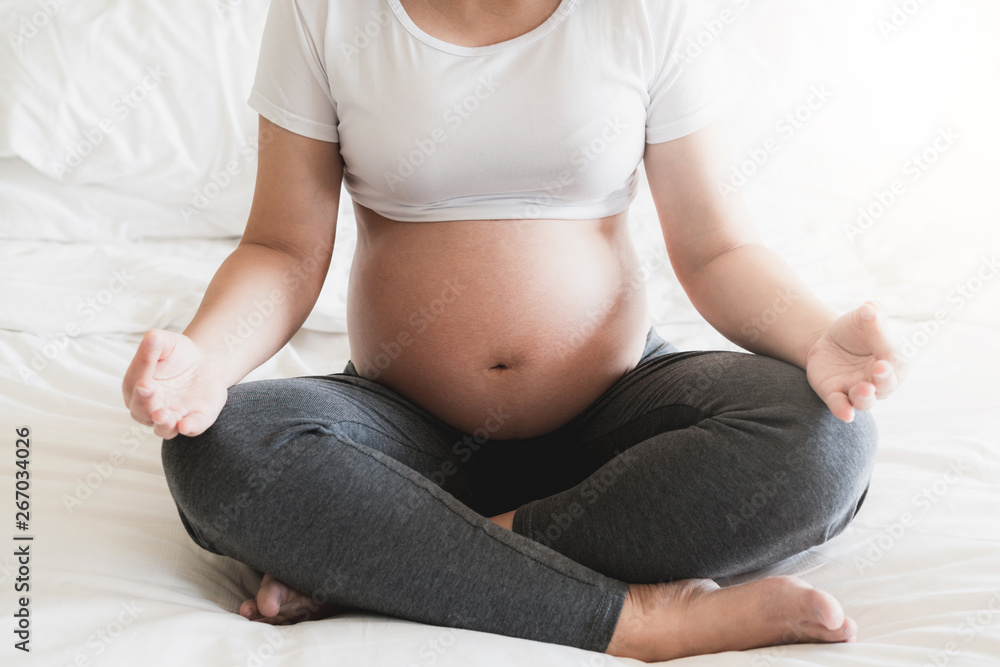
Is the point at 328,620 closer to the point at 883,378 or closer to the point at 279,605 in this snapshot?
the point at 279,605

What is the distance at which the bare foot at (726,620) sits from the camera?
2.18ft

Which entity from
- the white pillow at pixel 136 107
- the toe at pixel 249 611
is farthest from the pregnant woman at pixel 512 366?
the white pillow at pixel 136 107

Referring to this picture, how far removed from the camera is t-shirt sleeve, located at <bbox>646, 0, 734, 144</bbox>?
0.88 m

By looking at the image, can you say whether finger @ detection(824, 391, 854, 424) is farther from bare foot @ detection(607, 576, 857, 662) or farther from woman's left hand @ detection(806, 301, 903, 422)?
bare foot @ detection(607, 576, 857, 662)

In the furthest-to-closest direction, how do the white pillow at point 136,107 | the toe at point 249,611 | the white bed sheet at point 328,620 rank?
the white pillow at point 136,107 → the toe at point 249,611 → the white bed sheet at point 328,620

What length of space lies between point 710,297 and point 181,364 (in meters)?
0.54

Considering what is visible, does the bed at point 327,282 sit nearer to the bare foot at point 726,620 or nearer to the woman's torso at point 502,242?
the bare foot at point 726,620

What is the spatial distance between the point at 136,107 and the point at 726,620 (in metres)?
1.44

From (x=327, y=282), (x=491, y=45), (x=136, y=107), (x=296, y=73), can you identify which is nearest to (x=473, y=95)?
(x=491, y=45)

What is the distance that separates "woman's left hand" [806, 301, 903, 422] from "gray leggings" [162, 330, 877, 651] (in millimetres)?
27

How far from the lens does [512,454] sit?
36.4 inches

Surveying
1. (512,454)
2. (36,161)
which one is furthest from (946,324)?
(36,161)

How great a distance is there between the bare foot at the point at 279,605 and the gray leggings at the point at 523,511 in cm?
2

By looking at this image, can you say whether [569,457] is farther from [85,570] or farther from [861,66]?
[861,66]
